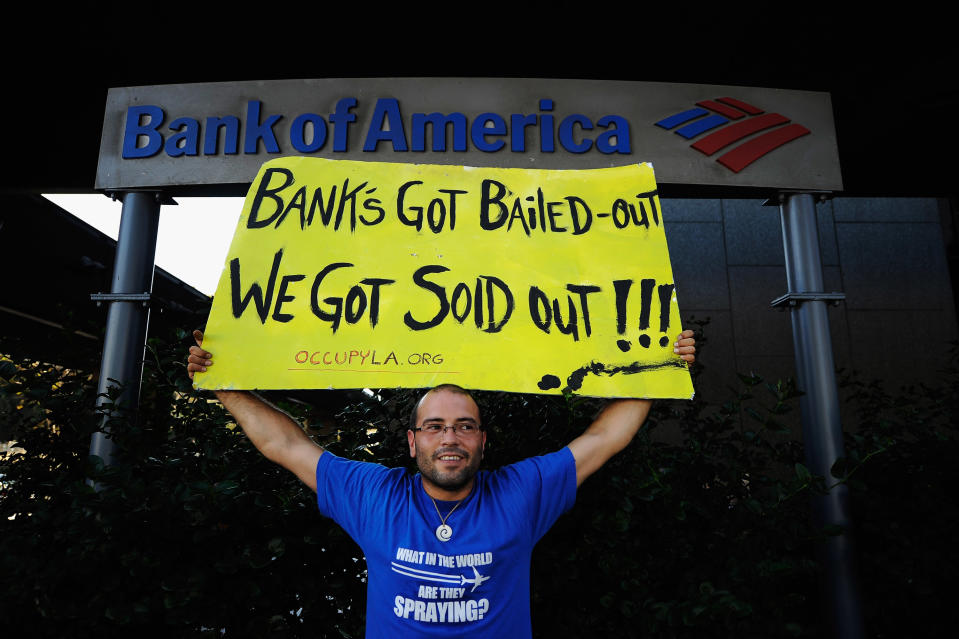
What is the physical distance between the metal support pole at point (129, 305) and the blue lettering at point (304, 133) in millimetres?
780

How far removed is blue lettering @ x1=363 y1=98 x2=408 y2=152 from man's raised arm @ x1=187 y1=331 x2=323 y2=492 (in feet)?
4.77

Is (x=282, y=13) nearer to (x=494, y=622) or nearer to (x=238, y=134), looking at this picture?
(x=238, y=134)

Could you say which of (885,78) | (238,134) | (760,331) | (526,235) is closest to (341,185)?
(526,235)

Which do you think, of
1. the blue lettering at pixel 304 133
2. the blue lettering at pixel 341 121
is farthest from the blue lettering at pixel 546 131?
the blue lettering at pixel 304 133

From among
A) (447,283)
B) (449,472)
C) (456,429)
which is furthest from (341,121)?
(449,472)

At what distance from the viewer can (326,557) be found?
1.95 metres

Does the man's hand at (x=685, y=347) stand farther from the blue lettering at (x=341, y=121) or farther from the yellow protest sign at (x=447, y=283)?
the blue lettering at (x=341, y=121)

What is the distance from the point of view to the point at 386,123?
9.83 ft

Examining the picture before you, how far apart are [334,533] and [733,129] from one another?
111 inches

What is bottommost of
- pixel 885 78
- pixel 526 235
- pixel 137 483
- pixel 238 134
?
pixel 137 483

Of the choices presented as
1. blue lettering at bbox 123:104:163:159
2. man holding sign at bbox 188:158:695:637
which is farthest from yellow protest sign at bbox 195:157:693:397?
blue lettering at bbox 123:104:163:159

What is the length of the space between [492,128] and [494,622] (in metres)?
2.38

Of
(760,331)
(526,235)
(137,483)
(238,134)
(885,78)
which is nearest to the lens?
(137,483)

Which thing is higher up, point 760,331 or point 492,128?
point 492,128
